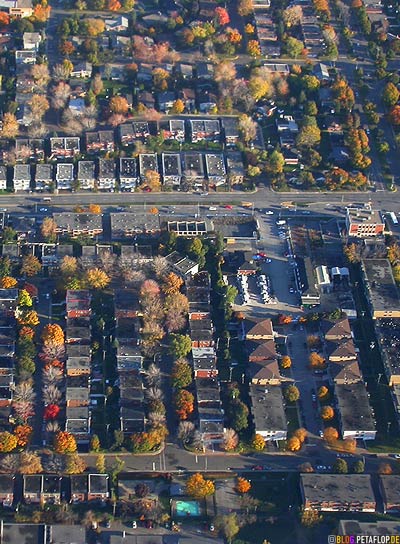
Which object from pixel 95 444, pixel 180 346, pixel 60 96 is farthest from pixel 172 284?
pixel 60 96

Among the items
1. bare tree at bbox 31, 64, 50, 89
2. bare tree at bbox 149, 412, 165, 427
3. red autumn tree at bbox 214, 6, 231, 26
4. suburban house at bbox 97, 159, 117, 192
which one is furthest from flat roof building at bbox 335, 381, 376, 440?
red autumn tree at bbox 214, 6, 231, 26

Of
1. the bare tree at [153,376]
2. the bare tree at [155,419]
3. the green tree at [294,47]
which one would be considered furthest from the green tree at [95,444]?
the green tree at [294,47]

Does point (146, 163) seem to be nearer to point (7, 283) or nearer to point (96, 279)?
point (96, 279)

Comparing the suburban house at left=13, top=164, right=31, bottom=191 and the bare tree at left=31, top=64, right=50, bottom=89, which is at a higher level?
the bare tree at left=31, top=64, right=50, bottom=89

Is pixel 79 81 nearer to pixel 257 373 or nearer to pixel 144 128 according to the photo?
pixel 144 128

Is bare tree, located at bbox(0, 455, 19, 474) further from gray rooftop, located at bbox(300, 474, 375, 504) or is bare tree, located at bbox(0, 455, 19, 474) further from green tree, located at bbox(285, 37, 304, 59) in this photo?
green tree, located at bbox(285, 37, 304, 59)
